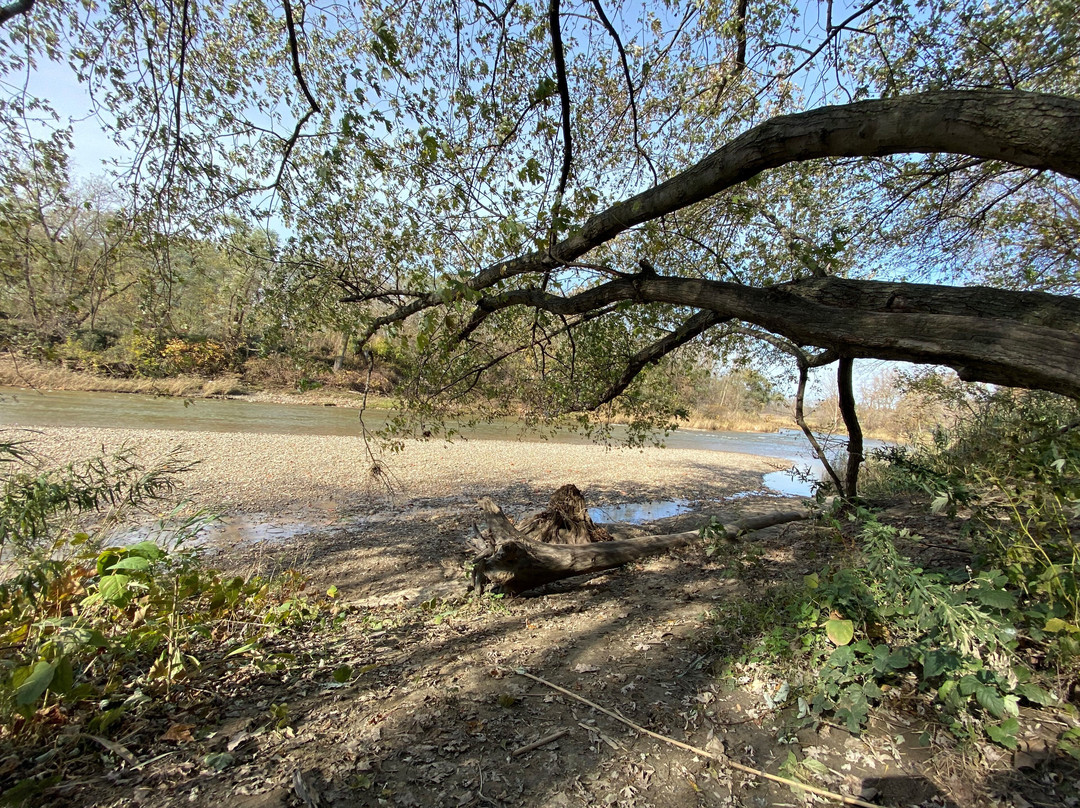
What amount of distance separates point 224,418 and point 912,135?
24349 millimetres

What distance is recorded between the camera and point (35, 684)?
6.07ft

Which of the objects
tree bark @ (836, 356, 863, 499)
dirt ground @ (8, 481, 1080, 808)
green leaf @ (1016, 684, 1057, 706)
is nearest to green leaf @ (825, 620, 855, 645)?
dirt ground @ (8, 481, 1080, 808)

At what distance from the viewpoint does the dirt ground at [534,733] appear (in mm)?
1829

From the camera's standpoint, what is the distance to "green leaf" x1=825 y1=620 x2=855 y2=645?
219cm

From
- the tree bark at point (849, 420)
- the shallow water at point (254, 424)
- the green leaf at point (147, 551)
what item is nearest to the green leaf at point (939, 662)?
the green leaf at point (147, 551)

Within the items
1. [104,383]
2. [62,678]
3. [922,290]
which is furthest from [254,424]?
[922,290]

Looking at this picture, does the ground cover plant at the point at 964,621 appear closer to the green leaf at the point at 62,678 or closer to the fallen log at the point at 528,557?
the fallen log at the point at 528,557

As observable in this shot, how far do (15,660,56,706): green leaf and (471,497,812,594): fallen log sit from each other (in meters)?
3.05

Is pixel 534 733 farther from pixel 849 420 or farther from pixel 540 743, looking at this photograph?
pixel 849 420

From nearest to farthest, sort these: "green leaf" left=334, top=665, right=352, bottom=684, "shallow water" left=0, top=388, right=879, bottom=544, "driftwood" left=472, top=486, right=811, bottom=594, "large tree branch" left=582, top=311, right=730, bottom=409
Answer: "green leaf" left=334, top=665, right=352, bottom=684 → "driftwood" left=472, top=486, right=811, bottom=594 → "large tree branch" left=582, top=311, right=730, bottom=409 → "shallow water" left=0, top=388, right=879, bottom=544

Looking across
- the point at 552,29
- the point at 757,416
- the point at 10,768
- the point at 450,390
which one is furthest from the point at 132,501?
the point at 757,416

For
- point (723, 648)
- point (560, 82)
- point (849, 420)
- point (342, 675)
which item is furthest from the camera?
point (849, 420)

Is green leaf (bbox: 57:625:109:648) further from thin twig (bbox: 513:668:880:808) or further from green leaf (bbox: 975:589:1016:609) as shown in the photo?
green leaf (bbox: 975:589:1016:609)

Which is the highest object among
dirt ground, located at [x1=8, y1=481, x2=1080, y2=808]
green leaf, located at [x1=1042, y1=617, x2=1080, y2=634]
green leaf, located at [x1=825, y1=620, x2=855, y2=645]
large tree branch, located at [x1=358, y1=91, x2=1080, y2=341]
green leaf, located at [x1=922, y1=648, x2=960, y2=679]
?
large tree branch, located at [x1=358, y1=91, x2=1080, y2=341]
